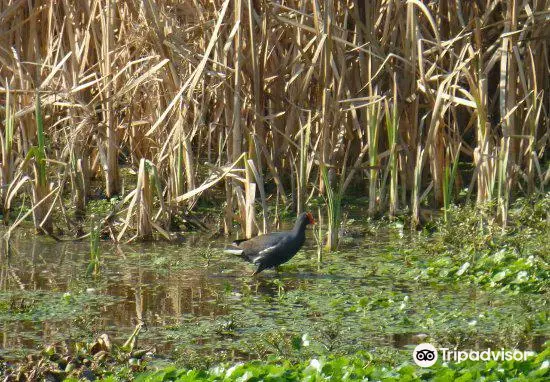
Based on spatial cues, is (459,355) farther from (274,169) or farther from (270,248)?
(274,169)

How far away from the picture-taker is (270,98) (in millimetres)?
8961

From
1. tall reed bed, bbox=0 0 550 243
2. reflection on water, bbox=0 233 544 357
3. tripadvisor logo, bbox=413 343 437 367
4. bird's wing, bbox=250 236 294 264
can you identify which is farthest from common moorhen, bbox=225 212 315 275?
tripadvisor logo, bbox=413 343 437 367

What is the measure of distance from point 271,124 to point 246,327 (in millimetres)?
2754

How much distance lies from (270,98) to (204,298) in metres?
2.46

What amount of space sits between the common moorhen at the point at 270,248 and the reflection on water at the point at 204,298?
0.14 meters

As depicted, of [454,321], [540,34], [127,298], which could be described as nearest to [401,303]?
[454,321]

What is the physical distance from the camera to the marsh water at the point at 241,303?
5.89 metres

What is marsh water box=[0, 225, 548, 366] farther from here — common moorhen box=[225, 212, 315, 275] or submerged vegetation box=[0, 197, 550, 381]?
common moorhen box=[225, 212, 315, 275]

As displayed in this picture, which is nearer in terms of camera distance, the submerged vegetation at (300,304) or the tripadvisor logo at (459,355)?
the tripadvisor logo at (459,355)

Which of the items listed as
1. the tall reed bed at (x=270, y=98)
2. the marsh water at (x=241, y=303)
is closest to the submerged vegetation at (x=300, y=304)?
the marsh water at (x=241, y=303)

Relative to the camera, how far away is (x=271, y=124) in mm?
8641

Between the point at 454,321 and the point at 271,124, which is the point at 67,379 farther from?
the point at 271,124

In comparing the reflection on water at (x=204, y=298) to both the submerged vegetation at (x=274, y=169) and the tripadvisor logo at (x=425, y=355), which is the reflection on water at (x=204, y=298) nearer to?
the submerged vegetation at (x=274, y=169)

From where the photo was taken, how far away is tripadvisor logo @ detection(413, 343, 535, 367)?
16.4ft
